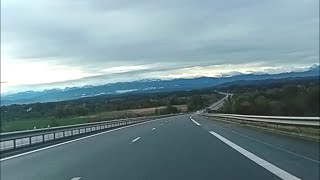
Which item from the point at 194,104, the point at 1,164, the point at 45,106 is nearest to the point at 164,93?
the point at 194,104

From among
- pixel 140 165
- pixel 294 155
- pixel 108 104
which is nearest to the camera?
pixel 140 165

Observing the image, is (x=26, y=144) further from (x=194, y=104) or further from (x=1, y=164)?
(x=194, y=104)

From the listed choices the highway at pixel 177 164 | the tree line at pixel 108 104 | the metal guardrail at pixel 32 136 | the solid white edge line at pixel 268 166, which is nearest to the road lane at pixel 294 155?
the highway at pixel 177 164

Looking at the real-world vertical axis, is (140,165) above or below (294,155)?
above

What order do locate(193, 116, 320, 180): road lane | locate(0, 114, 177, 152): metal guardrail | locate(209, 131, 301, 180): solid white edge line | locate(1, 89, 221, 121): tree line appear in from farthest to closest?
locate(1, 89, 221, 121): tree line → locate(0, 114, 177, 152): metal guardrail → locate(193, 116, 320, 180): road lane → locate(209, 131, 301, 180): solid white edge line

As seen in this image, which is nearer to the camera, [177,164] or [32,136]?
[177,164]

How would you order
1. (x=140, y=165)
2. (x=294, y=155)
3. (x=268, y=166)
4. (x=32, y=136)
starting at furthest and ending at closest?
1. (x=32, y=136)
2. (x=294, y=155)
3. (x=140, y=165)
4. (x=268, y=166)

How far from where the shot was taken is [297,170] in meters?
10.9

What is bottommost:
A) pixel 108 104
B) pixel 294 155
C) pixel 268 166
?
pixel 108 104

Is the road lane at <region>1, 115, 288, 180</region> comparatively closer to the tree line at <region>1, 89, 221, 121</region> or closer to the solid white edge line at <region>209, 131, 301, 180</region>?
the solid white edge line at <region>209, 131, 301, 180</region>

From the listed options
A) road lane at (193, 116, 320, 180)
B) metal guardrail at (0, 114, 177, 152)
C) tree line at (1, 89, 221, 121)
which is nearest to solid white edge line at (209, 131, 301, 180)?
road lane at (193, 116, 320, 180)

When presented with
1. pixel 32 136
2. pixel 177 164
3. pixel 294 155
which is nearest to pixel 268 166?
pixel 177 164

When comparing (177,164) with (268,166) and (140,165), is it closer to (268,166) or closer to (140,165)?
(140,165)

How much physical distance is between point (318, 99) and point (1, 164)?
1339 cm
